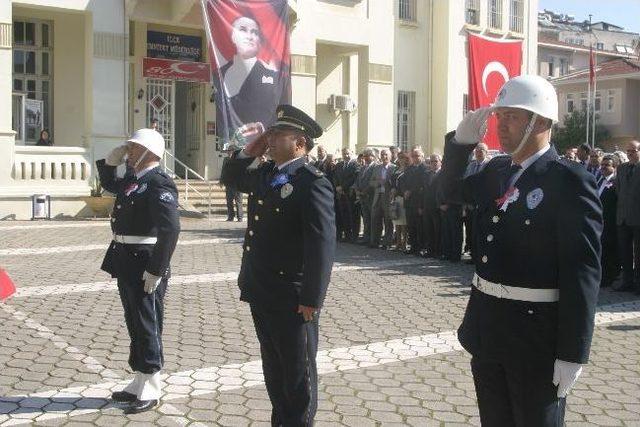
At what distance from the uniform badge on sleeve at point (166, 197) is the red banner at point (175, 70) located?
1818 cm

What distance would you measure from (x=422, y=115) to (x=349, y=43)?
527cm

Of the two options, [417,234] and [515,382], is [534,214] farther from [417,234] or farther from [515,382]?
[417,234]

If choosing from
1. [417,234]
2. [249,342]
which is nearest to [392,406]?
[249,342]

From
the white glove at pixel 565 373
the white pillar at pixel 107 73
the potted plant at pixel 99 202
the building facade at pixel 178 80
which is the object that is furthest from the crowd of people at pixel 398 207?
the white glove at pixel 565 373

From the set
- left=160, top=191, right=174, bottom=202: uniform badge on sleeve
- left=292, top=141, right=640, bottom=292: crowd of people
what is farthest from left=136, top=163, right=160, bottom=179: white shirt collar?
left=292, top=141, right=640, bottom=292: crowd of people

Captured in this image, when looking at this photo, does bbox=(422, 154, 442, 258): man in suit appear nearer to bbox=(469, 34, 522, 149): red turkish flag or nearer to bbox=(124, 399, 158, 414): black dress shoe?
bbox=(469, 34, 522, 149): red turkish flag

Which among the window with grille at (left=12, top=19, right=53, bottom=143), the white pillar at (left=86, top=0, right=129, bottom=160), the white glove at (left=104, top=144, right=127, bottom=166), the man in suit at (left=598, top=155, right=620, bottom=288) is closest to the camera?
the white glove at (left=104, top=144, right=127, bottom=166)

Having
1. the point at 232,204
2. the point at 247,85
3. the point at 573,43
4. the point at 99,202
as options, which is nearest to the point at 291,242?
the point at 247,85

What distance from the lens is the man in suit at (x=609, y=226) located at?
11641mm

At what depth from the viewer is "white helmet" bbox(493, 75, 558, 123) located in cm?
329

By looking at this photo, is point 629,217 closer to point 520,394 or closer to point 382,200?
point 382,200

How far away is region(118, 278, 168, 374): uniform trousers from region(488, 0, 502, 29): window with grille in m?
27.4

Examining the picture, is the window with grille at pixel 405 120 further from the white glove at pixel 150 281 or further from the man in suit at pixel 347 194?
the white glove at pixel 150 281

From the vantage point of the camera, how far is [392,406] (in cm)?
565
